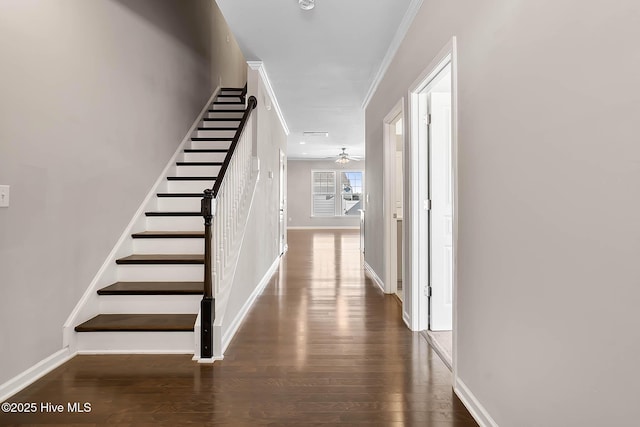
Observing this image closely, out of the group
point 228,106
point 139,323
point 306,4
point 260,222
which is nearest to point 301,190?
point 228,106

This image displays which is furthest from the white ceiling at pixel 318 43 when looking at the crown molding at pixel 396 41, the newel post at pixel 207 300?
the newel post at pixel 207 300

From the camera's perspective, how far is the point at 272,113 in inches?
208

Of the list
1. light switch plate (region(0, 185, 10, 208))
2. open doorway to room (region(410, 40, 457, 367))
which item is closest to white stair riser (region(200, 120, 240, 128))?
open doorway to room (region(410, 40, 457, 367))

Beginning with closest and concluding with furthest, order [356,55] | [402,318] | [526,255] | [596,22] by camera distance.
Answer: [596,22]
[526,255]
[402,318]
[356,55]

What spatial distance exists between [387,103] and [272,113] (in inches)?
83.5

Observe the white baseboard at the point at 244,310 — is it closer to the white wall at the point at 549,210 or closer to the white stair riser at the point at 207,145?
the white wall at the point at 549,210

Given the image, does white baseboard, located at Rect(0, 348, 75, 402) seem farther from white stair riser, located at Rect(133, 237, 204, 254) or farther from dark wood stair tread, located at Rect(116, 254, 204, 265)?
white stair riser, located at Rect(133, 237, 204, 254)

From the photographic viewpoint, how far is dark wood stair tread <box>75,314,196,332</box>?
2447 mm

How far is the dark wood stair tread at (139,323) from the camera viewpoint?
8.03 feet

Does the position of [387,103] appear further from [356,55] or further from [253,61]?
[253,61]

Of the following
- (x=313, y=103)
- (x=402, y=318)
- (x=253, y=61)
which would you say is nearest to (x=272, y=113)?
(x=313, y=103)

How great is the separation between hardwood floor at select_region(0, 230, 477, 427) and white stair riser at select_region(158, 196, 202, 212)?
55.8 inches

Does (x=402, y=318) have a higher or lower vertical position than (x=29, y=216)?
lower

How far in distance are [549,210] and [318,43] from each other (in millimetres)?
2932
